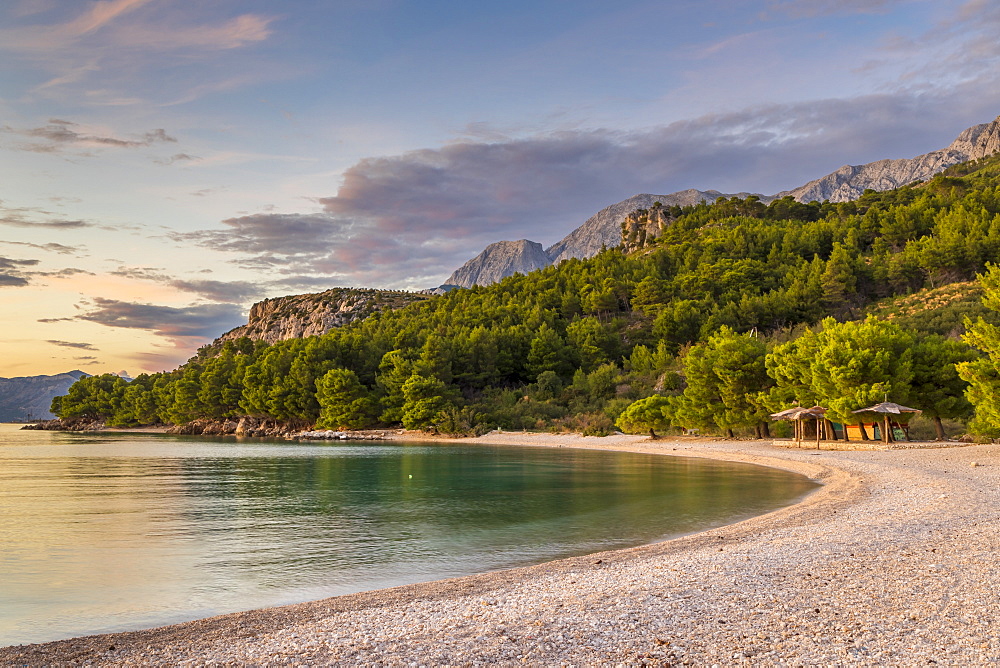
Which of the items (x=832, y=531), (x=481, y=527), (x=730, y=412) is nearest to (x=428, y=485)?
(x=481, y=527)

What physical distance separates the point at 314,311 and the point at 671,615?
6644 inches

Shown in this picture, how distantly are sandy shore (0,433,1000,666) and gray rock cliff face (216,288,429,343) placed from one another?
458ft

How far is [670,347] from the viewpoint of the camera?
79.1 m

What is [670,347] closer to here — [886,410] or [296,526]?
[886,410]

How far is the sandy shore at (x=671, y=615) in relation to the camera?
231 inches

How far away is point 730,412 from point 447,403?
95.7 feet

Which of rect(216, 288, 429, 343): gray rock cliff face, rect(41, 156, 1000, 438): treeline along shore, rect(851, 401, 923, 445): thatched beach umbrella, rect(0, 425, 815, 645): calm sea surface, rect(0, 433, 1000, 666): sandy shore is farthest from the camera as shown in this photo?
rect(216, 288, 429, 343): gray rock cliff face

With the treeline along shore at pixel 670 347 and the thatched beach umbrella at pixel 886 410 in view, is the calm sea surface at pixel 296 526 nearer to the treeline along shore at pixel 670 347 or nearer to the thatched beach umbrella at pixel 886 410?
the thatched beach umbrella at pixel 886 410

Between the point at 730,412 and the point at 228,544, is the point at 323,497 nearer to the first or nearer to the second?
the point at 228,544

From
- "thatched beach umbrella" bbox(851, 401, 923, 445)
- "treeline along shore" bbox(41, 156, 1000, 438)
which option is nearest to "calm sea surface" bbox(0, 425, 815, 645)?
"thatched beach umbrella" bbox(851, 401, 923, 445)

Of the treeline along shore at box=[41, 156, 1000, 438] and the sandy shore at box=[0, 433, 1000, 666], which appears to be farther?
the treeline along shore at box=[41, 156, 1000, 438]

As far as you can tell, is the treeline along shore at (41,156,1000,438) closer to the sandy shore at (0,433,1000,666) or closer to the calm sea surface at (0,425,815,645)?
the calm sea surface at (0,425,815,645)

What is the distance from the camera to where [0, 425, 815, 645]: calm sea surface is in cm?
1026

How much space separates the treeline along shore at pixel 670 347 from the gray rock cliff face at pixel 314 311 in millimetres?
49825
